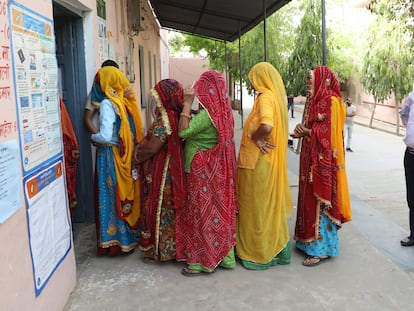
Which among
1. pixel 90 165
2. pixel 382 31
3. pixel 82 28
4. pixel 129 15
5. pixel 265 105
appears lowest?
pixel 90 165

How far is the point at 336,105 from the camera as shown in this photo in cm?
347

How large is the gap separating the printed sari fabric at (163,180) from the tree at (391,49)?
41.0ft

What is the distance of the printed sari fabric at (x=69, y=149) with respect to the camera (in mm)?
3480

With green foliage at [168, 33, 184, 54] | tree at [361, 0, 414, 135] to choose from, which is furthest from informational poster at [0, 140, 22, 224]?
green foliage at [168, 33, 184, 54]

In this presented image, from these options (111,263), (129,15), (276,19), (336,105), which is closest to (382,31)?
(276,19)

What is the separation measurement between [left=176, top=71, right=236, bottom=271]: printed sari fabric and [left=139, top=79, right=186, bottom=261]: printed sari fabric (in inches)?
3.8

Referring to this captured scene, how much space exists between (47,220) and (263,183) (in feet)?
5.30

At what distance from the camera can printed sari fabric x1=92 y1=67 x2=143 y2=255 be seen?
3.51 meters

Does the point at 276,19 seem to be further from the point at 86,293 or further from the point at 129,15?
the point at 86,293

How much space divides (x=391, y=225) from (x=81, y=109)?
11.5 ft

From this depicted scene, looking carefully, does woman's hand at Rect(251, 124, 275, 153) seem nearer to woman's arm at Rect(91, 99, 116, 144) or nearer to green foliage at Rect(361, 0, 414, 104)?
woman's arm at Rect(91, 99, 116, 144)

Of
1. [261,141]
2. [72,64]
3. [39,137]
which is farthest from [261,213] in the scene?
[72,64]

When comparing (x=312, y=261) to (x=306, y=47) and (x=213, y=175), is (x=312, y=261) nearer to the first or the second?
(x=213, y=175)

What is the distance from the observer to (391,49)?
1398cm
